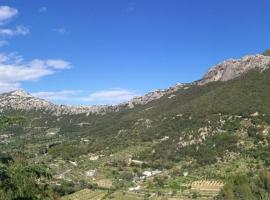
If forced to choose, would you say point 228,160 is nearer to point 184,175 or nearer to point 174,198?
point 184,175

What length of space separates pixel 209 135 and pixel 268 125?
2344cm

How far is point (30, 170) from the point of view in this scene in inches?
920

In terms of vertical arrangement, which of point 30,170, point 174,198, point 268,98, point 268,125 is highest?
point 268,98

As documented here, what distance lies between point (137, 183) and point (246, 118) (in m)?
61.2

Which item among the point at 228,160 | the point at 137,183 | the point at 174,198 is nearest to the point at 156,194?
the point at 174,198

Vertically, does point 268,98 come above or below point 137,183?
above

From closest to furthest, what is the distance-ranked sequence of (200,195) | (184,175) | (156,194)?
(200,195) → (156,194) → (184,175)

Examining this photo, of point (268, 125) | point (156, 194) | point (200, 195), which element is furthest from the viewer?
point (268, 125)

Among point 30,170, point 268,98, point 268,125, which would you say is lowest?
point 30,170

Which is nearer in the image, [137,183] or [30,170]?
[30,170]

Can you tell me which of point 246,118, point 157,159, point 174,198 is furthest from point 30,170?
point 246,118

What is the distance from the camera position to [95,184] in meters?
159

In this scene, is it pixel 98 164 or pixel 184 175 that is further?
pixel 98 164

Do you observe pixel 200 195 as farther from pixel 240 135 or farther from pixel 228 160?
pixel 240 135
